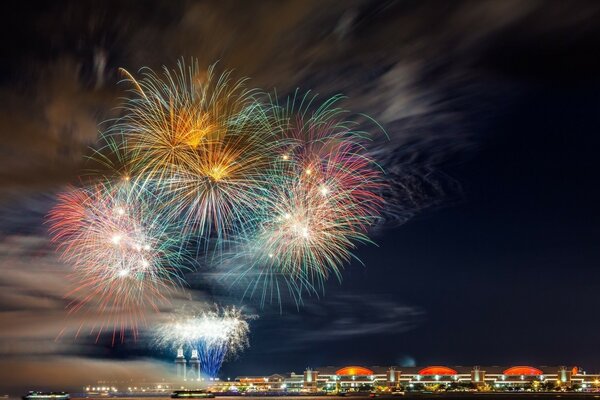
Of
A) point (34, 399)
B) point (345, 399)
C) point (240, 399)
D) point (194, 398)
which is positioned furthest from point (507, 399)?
point (34, 399)

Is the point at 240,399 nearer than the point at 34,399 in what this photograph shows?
Yes

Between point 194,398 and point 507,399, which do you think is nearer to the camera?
point 507,399

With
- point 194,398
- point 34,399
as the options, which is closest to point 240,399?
point 194,398

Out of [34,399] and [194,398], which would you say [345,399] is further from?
[34,399]

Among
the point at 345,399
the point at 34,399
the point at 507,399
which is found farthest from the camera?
the point at 34,399

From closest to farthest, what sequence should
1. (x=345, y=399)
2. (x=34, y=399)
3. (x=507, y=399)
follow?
1. (x=507, y=399)
2. (x=345, y=399)
3. (x=34, y=399)

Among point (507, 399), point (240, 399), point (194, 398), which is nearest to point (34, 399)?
point (194, 398)

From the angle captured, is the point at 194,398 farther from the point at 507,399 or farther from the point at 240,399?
the point at 507,399
